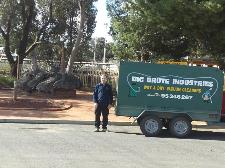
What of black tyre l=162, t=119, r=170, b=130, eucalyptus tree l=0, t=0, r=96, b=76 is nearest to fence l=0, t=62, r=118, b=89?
eucalyptus tree l=0, t=0, r=96, b=76

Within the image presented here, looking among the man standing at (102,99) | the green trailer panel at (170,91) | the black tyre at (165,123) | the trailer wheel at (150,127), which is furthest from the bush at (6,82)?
the trailer wheel at (150,127)

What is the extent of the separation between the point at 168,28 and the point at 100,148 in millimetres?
9567

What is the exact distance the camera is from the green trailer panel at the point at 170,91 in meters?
14.9

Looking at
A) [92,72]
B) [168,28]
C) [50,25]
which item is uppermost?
[50,25]

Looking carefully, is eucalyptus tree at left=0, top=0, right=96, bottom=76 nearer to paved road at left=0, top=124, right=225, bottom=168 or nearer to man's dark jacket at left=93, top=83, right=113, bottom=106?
man's dark jacket at left=93, top=83, right=113, bottom=106

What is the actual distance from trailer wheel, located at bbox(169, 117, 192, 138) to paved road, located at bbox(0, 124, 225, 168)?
193 mm

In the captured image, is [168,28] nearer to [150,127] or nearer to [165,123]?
[165,123]

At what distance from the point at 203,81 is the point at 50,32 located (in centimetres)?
2170

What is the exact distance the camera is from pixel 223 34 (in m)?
19.4

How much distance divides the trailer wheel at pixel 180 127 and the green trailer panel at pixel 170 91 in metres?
0.20

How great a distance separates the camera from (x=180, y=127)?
1488 cm

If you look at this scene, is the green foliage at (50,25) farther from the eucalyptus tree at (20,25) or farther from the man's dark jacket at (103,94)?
the man's dark jacket at (103,94)

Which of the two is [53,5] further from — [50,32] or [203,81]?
[203,81]

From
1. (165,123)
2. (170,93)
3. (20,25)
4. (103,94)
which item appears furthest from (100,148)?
(20,25)
